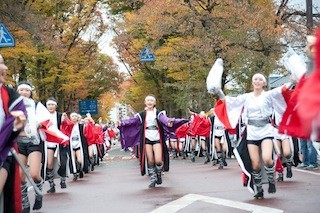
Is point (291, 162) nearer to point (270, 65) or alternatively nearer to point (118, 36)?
point (270, 65)

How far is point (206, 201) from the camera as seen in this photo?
9.72m

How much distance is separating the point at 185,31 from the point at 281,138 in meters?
15.9

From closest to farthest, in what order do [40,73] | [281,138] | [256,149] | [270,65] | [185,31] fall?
1. [256,149]
2. [281,138]
3. [270,65]
4. [185,31]
5. [40,73]

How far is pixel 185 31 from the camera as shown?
92.7ft

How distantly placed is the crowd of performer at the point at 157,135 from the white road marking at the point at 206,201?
0.66 m

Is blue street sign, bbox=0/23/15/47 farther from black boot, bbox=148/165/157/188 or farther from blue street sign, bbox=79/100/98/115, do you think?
blue street sign, bbox=79/100/98/115

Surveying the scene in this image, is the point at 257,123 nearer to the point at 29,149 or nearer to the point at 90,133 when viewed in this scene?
the point at 29,149

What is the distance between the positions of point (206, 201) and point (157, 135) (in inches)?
145

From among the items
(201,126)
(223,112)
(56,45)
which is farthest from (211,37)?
(223,112)

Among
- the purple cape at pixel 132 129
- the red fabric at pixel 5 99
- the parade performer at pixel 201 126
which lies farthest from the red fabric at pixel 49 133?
the parade performer at pixel 201 126

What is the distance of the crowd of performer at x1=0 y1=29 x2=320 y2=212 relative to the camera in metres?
5.67

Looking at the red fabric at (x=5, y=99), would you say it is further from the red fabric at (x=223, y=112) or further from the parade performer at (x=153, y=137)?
the parade performer at (x=153, y=137)

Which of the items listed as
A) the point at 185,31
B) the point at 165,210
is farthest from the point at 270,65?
the point at 165,210

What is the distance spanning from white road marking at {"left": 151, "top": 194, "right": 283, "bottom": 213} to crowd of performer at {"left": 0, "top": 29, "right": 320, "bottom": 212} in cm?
66
